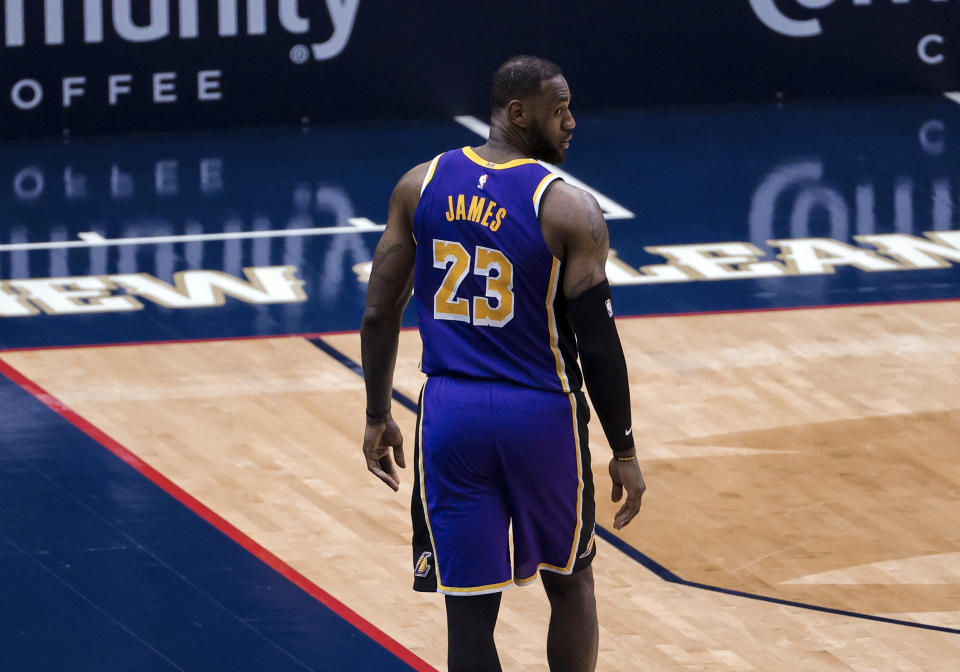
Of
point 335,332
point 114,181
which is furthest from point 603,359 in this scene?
point 114,181

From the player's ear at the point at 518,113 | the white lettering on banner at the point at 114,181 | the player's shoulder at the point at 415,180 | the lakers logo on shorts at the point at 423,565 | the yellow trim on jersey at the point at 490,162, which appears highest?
the player's ear at the point at 518,113

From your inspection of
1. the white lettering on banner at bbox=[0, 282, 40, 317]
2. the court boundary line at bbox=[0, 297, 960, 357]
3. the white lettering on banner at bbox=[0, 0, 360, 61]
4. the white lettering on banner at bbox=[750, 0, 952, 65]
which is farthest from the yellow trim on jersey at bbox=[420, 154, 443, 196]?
the white lettering on banner at bbox=[750, 0, 952, 65]

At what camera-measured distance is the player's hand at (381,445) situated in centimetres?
558

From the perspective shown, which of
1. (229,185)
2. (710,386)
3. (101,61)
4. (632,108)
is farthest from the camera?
(632,108)

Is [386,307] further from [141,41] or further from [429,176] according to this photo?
[141,41]

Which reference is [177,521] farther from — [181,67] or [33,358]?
[181,67]

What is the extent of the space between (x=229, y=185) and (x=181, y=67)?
2.04 metres

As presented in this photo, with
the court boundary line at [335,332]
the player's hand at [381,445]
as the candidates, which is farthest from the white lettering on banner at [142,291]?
the player's hand at [381,445]

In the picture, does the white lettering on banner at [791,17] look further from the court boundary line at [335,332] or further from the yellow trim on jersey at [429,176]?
the yellow trim on jersey at [429,176]

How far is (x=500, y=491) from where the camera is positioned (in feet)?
17.1

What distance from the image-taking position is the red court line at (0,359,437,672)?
6508 millimetres

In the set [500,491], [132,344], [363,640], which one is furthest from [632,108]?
[500,491]

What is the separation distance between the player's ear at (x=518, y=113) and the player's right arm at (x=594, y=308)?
203 millimetres

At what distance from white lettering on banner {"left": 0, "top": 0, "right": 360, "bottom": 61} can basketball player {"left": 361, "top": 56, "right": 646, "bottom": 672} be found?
1094 cm
